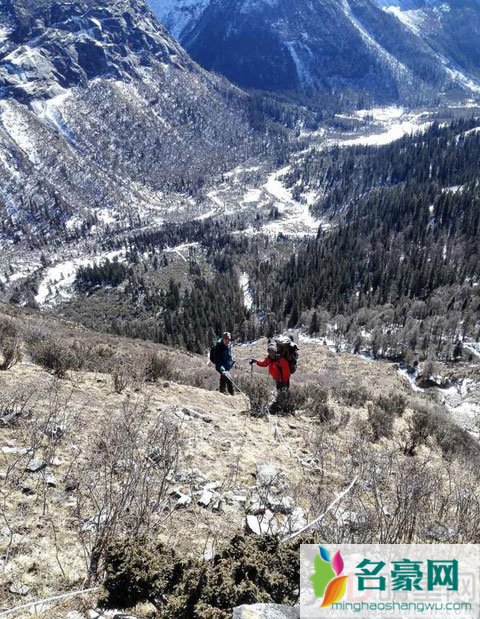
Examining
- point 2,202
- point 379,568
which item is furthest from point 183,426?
point 2,202

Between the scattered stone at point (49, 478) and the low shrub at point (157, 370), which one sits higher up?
the scattered stone at point (49, 478)

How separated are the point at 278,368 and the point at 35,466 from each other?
7.08 metres

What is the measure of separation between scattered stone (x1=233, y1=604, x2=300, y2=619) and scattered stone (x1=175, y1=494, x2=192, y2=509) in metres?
2.40

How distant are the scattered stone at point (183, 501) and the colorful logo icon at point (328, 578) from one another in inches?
85.3

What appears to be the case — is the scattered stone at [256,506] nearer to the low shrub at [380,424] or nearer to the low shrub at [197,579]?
the low shrub at [197,579]

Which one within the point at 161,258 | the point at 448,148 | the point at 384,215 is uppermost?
the point at 448,148

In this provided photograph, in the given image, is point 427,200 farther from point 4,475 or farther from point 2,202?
point 2,202

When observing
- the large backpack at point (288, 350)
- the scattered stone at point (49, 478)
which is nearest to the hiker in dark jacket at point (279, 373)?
the large backpack at point (288, 350)

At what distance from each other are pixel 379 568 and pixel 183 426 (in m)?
5.05

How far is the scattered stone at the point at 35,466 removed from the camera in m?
5.16

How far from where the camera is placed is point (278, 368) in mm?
11148

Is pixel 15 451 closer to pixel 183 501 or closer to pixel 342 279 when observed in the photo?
pixel 183 501

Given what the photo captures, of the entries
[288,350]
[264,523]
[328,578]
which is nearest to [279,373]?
[288,350]

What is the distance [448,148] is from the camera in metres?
196
